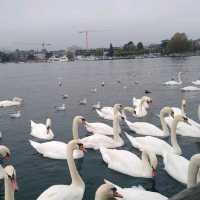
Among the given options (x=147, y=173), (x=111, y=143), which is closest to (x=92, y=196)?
(x=147, y=173)

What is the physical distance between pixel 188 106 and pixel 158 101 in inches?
125

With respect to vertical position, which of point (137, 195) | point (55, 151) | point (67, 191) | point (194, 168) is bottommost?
point (55, 151)

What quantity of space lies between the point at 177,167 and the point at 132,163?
1209mm

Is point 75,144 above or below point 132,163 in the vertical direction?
above

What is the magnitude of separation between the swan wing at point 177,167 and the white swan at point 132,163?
0.54 metres

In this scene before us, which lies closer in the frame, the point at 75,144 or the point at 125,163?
the point at 75,144

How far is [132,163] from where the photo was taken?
36.7ft

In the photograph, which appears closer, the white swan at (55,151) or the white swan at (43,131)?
the white swan at (55,151)

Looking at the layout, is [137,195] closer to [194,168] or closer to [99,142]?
[194,168]

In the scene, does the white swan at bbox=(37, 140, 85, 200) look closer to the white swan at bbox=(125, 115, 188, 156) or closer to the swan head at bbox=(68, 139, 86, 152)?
the swan head at bbox=(68, 139, 86, 152)

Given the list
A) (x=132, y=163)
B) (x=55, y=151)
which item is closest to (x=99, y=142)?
(x=55, y=151)

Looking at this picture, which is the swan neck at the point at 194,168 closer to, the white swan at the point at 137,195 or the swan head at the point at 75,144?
the white swan at the point at 137,195

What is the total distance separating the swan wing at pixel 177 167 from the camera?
10.4m

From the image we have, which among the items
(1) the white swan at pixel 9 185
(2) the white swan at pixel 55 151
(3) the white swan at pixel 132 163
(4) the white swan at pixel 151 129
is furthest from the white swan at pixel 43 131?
(1) the white swan at pixel 9 185
